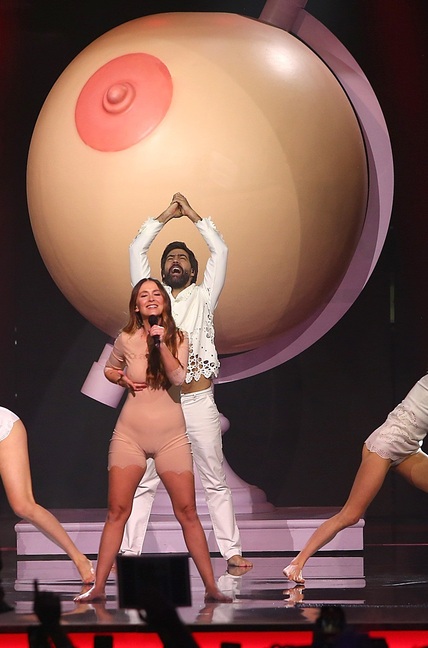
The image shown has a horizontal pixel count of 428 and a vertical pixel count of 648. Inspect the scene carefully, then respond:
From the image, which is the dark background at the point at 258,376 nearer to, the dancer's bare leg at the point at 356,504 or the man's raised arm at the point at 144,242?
the man's raised arm at the point at 144,242

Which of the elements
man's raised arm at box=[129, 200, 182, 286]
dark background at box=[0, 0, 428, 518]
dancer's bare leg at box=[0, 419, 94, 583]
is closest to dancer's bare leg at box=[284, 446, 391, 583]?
dancer's bare leg at box=[0, 419, 94, 583]

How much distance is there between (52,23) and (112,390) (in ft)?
7.45

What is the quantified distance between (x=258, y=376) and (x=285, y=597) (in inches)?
115

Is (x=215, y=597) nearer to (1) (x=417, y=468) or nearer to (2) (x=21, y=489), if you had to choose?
(2) (x=21, y=489)

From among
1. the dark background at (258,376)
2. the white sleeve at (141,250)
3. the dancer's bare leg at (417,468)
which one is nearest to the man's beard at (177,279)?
the white sleeve at (141,250)

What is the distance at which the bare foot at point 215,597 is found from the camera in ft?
14.3

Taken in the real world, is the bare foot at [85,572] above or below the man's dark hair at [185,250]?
below

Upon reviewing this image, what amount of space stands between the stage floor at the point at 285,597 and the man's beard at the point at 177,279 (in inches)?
51.5

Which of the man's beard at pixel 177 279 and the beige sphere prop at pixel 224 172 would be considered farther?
the beige sphere prop at pixel 224 172

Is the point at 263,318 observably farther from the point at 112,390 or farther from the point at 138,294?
the point at 138,294

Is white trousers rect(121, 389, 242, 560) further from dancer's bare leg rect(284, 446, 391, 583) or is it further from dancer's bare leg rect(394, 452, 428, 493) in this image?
dancer's bare leg rect(394, 452, 428, 493)

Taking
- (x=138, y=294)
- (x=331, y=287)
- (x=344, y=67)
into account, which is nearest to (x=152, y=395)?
(x=138, y=294)

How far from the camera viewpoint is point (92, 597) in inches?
172

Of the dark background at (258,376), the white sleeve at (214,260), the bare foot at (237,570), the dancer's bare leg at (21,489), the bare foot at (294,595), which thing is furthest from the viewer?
the dark background at (258,376)
